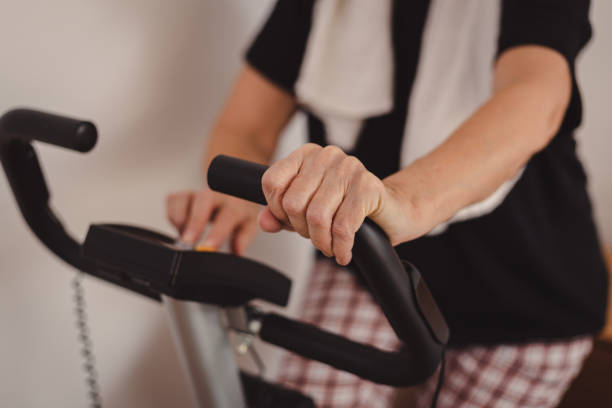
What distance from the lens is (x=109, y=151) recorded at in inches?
33.0

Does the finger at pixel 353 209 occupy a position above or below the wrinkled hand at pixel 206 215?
above

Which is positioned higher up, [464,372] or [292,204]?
[292,204]

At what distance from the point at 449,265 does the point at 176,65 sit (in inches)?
25.0

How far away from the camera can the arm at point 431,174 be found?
1.21 feet

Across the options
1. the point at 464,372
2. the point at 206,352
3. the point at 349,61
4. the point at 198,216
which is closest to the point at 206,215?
the point at 198,216

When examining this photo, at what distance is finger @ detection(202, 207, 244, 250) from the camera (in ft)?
2.20

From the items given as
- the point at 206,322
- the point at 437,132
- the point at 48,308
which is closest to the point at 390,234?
the point at 206,322

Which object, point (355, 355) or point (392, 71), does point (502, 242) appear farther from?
point (355, 355)

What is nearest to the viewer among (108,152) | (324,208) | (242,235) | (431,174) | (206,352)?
(324,208)

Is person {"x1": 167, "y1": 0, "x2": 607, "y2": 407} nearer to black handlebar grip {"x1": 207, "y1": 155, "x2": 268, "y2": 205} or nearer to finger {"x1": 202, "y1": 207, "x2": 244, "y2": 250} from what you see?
finger {"x1": 202, "y1": 207, "x2": 244, "y2": 250}

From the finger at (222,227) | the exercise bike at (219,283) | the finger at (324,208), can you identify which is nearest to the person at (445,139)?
the finger at (222,227)

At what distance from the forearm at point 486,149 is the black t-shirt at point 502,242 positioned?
0.29m

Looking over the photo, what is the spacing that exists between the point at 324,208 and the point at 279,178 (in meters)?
0.04

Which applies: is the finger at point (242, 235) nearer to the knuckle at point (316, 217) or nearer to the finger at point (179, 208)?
the finger at point (179, 208)
